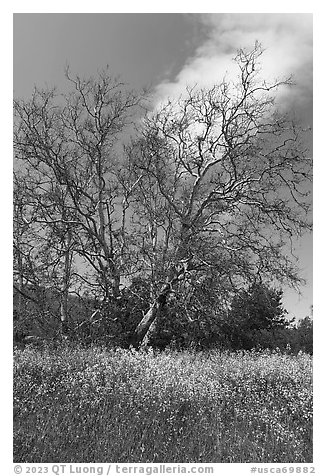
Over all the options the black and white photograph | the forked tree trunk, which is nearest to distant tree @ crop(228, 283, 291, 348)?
the black and white photograph

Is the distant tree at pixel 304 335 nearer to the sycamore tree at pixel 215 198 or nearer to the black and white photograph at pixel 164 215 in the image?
the black and white photograph at pixel 164 215

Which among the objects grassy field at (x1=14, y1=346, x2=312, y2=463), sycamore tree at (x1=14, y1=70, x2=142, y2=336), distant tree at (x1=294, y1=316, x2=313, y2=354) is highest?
sycamore tree at (x1=14, y1=70, x2=142, y2=336)

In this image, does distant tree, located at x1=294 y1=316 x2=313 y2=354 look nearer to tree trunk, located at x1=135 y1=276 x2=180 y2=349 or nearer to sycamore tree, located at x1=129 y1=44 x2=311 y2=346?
sycamore tree, located at x1=129 y1=44 x2=311 y2=346

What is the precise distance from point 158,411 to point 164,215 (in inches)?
155

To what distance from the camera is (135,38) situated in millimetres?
5777

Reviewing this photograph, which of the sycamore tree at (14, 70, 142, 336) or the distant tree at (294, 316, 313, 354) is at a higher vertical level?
the sycamore tree at (14, 70, 142, 336)

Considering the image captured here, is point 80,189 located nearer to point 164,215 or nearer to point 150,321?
point 164,215

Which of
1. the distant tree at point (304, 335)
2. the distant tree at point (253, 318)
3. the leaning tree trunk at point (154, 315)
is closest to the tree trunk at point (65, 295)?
the leaning tree trunk at point (154, 315)

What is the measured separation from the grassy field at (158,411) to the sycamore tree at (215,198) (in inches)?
74.4

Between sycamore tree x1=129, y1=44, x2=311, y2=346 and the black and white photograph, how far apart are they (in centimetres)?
3

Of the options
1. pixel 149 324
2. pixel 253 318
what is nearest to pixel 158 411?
pixel 149 324

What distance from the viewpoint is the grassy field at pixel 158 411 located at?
4.66 metres

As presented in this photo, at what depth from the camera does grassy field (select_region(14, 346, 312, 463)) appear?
466cm

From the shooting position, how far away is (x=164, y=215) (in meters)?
8.36
